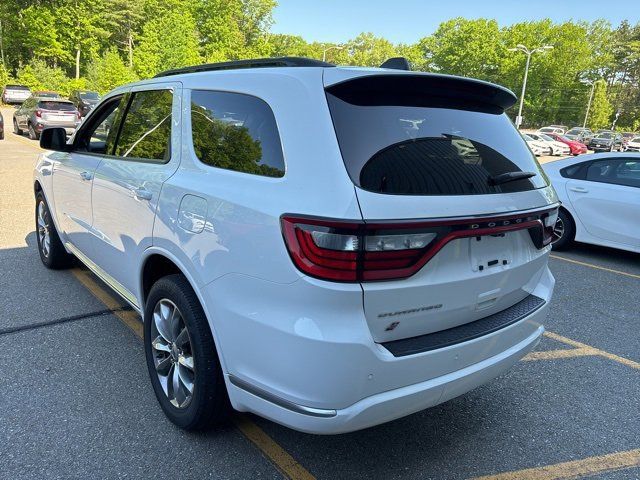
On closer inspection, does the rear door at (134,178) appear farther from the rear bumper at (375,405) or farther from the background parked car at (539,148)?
the background parked car at (539,148)

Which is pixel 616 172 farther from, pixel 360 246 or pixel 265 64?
pixel 360 246

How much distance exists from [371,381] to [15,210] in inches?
312

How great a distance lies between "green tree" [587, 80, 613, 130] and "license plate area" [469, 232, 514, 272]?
8038cm

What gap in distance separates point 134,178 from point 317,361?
181 cm

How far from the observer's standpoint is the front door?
3.71 m

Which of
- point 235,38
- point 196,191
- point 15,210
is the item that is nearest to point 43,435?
point 196,191

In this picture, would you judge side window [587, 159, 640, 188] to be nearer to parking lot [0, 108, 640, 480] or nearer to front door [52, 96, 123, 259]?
parking lot [0, 108, 640, 480]

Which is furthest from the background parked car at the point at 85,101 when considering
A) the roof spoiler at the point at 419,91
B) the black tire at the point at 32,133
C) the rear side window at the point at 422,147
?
the rear side window at the point at 422,147

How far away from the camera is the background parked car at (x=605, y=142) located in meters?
41.2

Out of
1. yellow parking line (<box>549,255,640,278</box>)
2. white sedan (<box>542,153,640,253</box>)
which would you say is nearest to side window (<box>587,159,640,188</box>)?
white sedan (<box>542,153,640,253</box>)

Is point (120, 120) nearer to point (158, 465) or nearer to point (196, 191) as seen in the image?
point (196, 191)

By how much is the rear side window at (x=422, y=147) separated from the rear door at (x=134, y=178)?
1.14 m

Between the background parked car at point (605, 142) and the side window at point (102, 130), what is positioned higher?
the background parked car at point (605, 142)

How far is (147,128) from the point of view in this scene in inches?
122
